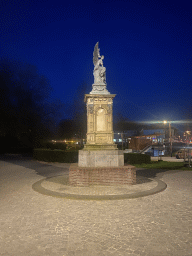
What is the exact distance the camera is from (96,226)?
4.59 metres

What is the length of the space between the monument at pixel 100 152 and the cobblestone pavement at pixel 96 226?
1.91 metres

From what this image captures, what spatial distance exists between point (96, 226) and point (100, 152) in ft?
16.3

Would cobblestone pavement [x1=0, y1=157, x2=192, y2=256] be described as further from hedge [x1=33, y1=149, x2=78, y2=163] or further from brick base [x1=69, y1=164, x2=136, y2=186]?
hedge [x1=33, y1=149, x2=78, y2=163]

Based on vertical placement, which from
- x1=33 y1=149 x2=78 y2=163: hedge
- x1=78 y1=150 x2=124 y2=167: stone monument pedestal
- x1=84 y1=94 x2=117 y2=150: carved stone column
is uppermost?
x1=84 y1=94 x2=117 y2=150: carved stone column

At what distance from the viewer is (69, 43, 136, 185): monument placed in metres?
8.70

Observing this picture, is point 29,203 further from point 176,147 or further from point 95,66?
point 176,147

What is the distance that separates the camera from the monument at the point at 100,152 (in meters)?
8.70

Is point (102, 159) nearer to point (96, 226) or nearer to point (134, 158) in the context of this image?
point (96, 226)

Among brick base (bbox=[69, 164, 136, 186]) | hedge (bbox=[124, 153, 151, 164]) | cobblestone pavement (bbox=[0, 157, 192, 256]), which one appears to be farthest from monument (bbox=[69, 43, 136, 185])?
hedge (bbox=[124, 153, 151, 164])

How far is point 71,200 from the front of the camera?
22.0 ft

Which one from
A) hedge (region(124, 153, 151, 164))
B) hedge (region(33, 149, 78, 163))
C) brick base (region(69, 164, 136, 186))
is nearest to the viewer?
brick base (region(69, 164, 136, 186))

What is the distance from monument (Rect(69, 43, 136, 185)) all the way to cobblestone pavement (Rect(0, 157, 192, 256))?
1.91 m

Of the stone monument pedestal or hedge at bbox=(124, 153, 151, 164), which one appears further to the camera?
hedge at bbox=(124, 153, 151, 164)

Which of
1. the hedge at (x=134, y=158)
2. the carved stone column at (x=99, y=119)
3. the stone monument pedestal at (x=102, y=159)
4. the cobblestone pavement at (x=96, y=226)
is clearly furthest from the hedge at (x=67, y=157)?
the cobblestone pavement at (x=96, y=226)
